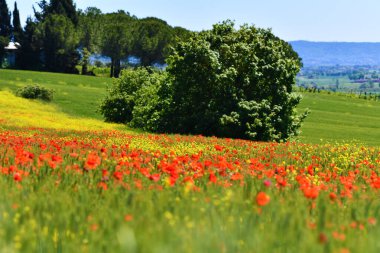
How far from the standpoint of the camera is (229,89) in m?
33.4

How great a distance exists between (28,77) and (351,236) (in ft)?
276

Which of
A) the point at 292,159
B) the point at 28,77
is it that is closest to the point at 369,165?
the point at 292,159

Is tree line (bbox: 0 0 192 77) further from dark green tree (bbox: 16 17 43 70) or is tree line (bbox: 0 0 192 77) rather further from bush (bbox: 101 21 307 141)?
bush (bbox: 101 21 307 141)

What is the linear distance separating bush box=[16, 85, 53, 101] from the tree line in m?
49.9

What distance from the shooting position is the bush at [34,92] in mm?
54281

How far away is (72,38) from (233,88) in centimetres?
7856

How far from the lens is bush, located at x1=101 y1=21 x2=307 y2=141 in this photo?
3247 cm

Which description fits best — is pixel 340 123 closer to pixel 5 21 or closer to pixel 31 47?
pixel 31 47

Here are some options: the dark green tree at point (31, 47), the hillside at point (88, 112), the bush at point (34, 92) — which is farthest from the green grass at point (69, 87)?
the dark green tree at point (31, 47)

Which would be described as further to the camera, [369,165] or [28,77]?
[28,77]

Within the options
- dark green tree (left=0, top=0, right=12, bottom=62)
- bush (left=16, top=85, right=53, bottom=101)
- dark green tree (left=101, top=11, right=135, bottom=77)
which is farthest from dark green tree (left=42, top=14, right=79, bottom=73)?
bush (left=16, top=85, right=53, bottom=101)

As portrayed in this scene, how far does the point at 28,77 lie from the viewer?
82438 mm

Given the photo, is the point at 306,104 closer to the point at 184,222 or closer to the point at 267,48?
the point at 267,48

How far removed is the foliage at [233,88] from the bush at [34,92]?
24450mm
